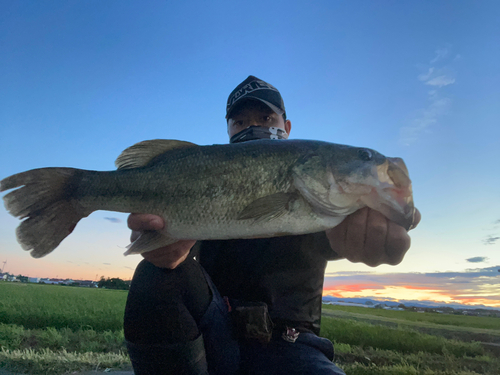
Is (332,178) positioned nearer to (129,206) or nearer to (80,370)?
(129,206)

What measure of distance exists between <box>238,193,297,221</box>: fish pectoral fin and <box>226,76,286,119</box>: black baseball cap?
2.36 m

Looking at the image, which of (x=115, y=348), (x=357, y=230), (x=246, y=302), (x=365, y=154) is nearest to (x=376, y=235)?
(x=357, y=230)

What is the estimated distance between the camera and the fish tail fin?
246 centimetres

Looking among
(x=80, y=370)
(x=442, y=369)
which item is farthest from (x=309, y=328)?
(x=442, y=369)

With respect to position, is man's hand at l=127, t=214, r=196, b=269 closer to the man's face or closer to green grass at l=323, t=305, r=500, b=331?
the man's face

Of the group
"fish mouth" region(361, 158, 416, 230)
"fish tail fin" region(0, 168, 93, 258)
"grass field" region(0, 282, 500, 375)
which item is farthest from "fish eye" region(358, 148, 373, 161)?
"grass field" region(0, 282, 500, 375)

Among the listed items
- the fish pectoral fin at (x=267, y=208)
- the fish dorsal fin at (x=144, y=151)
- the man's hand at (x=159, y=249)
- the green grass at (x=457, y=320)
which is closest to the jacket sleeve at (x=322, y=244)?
the fish pectoral fin at (x=267, y=208)

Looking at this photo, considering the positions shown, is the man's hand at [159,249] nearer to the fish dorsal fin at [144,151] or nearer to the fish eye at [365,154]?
the fish dorsal fin at [144,151]

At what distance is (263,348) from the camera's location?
9.38 feet

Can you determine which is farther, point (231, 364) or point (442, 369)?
point (442, 369)

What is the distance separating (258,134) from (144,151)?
1801 millimetres

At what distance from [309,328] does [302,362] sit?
0.56 metres

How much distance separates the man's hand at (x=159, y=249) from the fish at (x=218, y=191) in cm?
8

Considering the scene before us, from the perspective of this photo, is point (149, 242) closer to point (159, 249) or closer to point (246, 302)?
point (159, 249)
